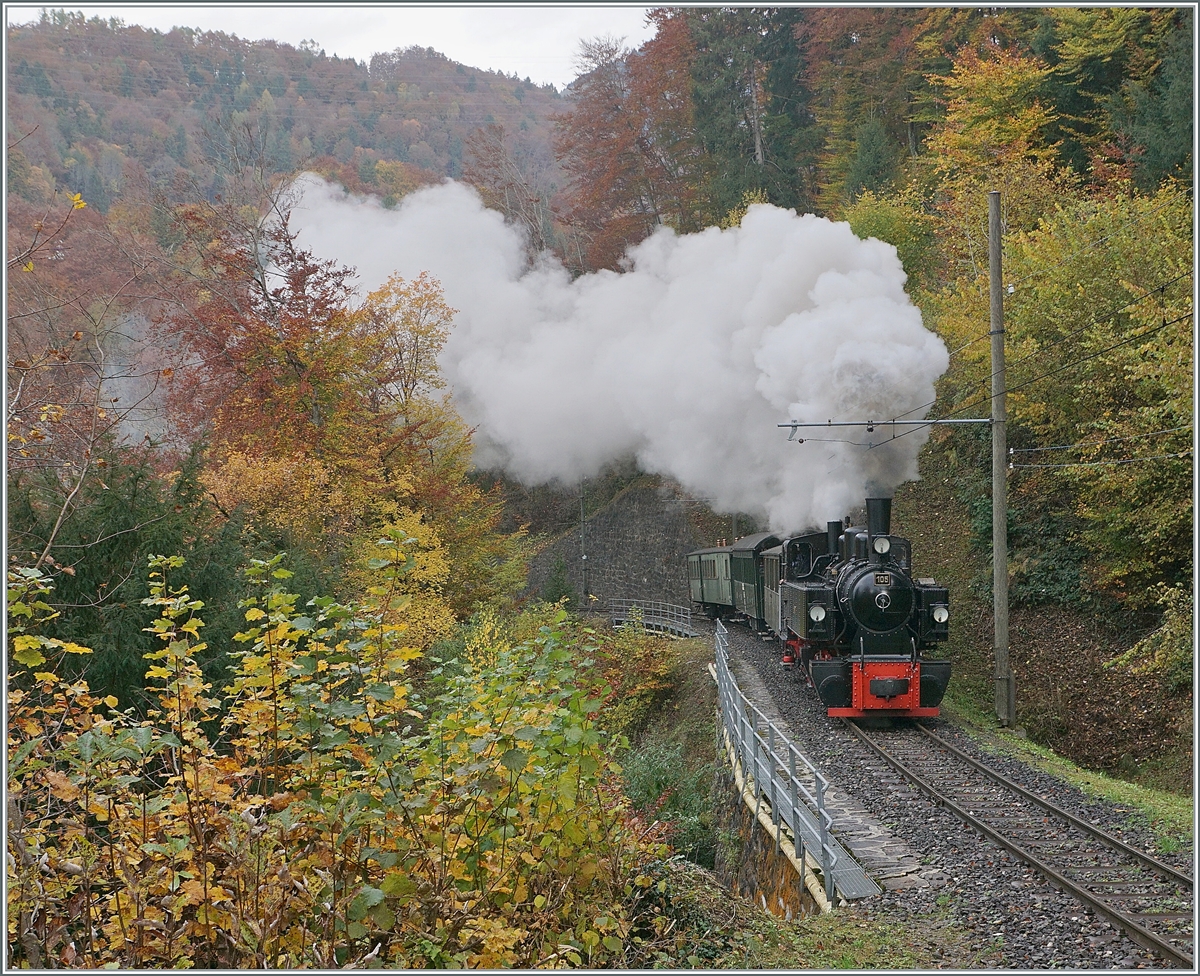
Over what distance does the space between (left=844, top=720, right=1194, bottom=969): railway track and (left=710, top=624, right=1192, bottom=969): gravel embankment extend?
0.37ft

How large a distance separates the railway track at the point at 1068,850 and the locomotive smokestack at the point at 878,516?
3.21 meters

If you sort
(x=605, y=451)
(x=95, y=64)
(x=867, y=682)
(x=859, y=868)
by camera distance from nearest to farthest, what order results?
(x=859, y=868) < (x=867, y=682) < (x=605, y=451) < (x=95, y=64)

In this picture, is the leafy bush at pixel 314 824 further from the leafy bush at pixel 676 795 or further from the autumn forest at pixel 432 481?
the leafy bush at pixel 676 795

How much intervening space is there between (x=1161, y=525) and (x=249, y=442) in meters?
17.7

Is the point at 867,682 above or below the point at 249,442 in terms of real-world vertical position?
below

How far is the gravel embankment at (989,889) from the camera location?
233 inches

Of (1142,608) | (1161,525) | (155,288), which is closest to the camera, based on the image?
(1161,525)

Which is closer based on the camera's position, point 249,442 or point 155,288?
point 249,442

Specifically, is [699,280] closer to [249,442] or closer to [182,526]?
[249,442]

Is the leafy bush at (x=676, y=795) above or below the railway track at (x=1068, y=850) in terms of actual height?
below

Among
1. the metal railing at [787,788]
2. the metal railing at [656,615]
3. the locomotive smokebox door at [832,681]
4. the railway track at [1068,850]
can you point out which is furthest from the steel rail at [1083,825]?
the metal railing at [656,615]

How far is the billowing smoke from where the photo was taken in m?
16.6

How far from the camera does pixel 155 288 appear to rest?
23453mm

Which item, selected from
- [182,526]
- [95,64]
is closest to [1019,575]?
[182,526]
